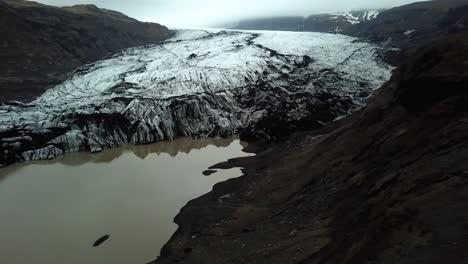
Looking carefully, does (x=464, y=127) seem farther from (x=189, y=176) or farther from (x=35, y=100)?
(x=35, y=100)

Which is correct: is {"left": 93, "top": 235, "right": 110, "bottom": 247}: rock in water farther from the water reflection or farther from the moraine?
the moraine

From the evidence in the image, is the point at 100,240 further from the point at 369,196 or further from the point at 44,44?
the point at 44,44

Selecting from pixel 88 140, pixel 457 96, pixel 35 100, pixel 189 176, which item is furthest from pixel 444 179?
pixel 35 100

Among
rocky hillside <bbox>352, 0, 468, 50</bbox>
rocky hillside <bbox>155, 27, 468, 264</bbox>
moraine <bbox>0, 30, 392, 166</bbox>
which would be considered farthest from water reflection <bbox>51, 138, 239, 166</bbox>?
rocky hillside <bbox>352, 0, 468, 50</bbox>

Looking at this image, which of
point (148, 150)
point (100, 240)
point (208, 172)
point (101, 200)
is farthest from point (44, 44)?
point (100, 240)

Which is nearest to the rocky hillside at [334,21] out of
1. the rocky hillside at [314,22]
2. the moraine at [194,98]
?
the rocky hillside at [314,22]

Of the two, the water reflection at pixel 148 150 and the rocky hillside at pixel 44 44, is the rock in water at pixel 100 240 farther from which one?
the rocky hillside at pixel 44 44
